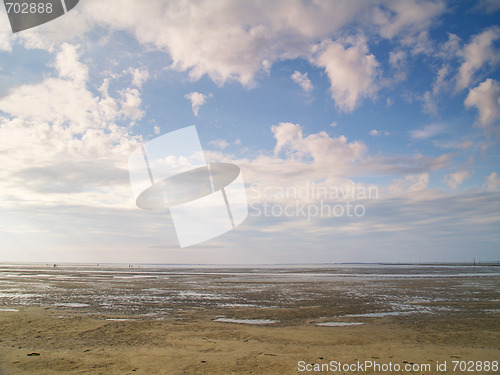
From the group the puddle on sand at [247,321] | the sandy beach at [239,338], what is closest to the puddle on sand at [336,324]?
the sandy beach at [239,338]

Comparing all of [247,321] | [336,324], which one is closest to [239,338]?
[247,321]

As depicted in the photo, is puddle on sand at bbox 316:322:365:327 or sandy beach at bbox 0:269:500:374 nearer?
sandy beach at bbox 0:269:500:374

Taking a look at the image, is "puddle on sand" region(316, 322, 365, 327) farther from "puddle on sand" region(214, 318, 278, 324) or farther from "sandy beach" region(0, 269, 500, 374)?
"puddle on sand" region(214, 318, 278, 324)

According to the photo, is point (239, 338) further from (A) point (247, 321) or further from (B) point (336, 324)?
(B) point (336, 324)

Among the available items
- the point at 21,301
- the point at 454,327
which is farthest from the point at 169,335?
the point at 21,301

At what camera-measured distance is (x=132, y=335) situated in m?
11.9

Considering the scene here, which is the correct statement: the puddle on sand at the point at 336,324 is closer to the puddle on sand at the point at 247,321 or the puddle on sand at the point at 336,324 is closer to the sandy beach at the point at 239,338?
the sandy beach at the point at 239,338

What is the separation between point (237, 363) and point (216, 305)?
12019mm

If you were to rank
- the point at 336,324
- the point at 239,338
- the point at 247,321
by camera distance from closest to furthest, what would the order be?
the point at 239,338
the point at 336,324
the point at 247,321

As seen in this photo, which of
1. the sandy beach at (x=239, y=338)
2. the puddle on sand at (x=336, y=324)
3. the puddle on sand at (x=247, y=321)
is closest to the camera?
the sandy beach at (x=239, y=338)

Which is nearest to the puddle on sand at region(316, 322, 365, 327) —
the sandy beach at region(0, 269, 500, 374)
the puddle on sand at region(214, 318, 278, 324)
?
the sandy beach at region(0, 269, 500, 374)

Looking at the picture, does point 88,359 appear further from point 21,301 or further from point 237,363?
point 21,301

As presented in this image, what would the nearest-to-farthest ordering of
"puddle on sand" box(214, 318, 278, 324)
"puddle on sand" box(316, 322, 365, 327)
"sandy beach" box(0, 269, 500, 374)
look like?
"sandy beach" box(0, 269, 500, 374) → "puddle on sand" box(316, 322, 365, 327) → "puddle on sand" box(214, 318, 278, 324)

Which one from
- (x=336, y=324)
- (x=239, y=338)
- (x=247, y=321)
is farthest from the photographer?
(x=247, y=321)
